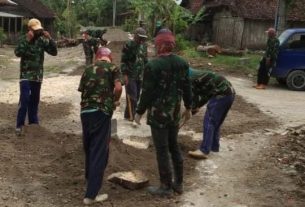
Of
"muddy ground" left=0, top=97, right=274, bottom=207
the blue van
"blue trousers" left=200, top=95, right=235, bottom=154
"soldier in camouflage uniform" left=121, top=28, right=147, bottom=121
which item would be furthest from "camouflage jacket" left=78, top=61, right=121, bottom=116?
the blue van

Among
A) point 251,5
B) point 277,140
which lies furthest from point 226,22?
point 277,140

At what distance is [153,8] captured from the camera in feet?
99.1

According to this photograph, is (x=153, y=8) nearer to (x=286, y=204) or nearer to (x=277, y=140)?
(x=277, y=140)

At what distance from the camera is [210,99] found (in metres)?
7.74

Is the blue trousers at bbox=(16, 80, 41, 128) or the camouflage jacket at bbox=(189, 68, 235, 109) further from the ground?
the camouflage jacket at bbox=(189, 68, 235, 109)

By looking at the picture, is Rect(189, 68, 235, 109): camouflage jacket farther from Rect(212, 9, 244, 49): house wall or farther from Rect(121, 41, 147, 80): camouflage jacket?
Rect(212, 9, 244, 49): house wall

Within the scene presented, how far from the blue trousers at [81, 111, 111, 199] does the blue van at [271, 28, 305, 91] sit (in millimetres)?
11111

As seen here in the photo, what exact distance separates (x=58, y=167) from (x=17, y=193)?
103 cm

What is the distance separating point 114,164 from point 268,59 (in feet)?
31.3

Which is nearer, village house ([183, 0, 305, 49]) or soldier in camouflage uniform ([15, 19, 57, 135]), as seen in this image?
soldier in camouflage uniform ([15, 19, 57, 135])

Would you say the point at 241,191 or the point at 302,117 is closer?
the point at 241,191

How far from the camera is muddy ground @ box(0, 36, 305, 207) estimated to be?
6102 mm

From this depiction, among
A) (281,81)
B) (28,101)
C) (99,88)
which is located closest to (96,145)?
(99,88)

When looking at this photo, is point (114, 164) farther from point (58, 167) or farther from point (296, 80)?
point (296, 80)
